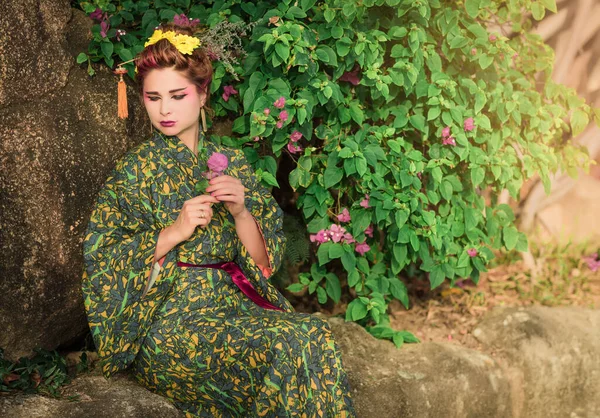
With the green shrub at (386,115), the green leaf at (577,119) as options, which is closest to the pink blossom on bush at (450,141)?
the green shrub at (386,115)

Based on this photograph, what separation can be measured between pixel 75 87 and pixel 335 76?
1138mm

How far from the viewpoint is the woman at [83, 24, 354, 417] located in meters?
3.13

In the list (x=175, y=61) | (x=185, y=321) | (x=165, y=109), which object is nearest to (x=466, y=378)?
(x=185, y=321)

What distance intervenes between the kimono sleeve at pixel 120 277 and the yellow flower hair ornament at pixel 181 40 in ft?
1.78

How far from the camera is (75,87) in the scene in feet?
11.5

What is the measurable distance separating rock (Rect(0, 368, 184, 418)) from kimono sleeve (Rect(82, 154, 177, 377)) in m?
0.11

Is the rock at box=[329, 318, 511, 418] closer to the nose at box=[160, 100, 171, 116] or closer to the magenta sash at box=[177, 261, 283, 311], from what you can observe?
the magenta sash at box=[177, 261, 283, 311]

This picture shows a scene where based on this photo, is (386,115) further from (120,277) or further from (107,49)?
(120,277)

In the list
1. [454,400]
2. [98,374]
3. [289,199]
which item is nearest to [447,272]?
[454,400]

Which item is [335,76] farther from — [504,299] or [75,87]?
[504,299]

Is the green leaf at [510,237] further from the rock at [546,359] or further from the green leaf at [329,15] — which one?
the green leaf at [329,15]

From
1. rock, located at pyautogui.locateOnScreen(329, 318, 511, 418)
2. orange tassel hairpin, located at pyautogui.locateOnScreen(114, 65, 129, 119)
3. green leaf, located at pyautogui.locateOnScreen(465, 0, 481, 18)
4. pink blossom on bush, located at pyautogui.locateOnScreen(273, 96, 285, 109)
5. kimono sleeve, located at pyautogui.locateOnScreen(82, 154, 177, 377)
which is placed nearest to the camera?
kimono sleeve, located at pyautogui.locateOnScreen(82, 154, 177, 377)

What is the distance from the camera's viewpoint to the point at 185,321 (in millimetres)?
3260

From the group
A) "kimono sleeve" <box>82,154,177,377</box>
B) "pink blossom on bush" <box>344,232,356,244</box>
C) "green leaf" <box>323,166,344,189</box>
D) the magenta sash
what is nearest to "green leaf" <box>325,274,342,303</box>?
"pink blossom on bush" <box>344,232,356,244</box>
